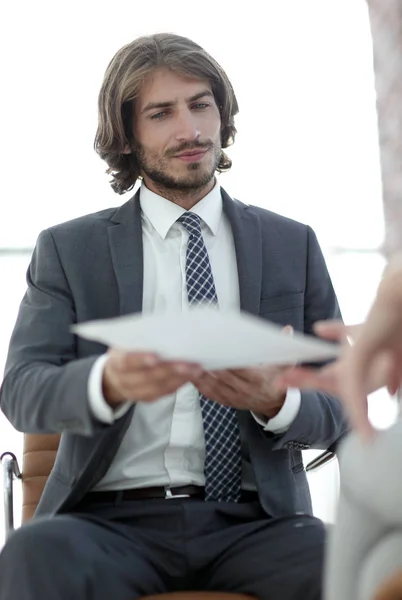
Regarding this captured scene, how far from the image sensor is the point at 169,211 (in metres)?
2.17

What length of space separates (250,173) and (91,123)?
2.21ft

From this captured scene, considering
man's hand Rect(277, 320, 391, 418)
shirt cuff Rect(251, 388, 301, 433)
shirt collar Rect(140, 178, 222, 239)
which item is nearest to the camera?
man's hand Rect(277, 320, 391, 418)

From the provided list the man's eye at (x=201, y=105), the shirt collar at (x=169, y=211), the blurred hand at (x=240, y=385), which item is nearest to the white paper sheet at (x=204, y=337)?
the blurred hand at (x=240, y=385)

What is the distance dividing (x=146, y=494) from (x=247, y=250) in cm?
56

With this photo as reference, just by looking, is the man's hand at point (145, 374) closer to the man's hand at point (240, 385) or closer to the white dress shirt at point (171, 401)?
the man's hand at point (240, 385)

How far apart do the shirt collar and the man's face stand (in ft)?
0.12

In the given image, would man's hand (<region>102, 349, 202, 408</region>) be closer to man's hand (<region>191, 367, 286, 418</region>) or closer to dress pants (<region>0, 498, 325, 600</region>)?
man's hand (<region>191, 367, 286, 418</region>)

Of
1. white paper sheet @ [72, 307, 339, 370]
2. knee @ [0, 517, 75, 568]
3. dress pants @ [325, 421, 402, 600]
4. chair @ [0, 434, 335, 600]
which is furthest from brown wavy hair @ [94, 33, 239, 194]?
dress pants @ [325, 421, 402, 600]

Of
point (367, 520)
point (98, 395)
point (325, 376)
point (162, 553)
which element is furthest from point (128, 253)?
point (367, 520)

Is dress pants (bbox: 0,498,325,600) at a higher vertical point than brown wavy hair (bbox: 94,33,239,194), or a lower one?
lower

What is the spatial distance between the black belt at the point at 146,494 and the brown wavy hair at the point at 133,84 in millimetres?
872

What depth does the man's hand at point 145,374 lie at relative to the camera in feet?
4.41

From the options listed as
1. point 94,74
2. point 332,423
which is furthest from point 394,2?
point 332,423

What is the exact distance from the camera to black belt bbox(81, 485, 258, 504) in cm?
190
